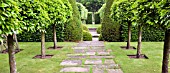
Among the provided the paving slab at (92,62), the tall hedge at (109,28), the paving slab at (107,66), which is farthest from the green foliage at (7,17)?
the tall hedge at (109,28)

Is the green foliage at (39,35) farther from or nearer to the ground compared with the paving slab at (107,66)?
farther from the ground

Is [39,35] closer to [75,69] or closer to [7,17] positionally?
[75,69]

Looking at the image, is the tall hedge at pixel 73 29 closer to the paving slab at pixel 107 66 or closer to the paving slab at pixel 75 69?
the paving slab at pixel 107 66

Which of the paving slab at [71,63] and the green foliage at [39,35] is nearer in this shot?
the paving slab at [71,63]

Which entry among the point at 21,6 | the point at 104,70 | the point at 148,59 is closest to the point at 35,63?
the point at 104,70

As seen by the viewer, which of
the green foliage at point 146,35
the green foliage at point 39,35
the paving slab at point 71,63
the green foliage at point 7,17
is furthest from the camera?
the green foliage at point 39,35

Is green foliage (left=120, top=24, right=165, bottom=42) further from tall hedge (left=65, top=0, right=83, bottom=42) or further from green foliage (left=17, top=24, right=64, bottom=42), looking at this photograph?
green foliage (left=17, top=24, right=64, bottom=42)

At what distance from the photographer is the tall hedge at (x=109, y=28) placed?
12.1 m

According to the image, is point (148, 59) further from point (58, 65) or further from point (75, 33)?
point (75, 33)

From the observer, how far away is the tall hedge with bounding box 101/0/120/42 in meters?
12.1

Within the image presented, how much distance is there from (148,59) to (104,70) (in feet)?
6.92

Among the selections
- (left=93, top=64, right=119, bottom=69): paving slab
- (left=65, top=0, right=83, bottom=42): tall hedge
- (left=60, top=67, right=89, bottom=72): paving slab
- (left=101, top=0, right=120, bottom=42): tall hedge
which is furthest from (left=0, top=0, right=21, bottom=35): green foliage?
(left=101, top=0, right=120, bottom=42): tall hedge

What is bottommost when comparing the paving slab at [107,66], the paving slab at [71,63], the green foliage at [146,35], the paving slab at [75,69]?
the paving slab at [75,69]

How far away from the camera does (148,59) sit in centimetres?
720
